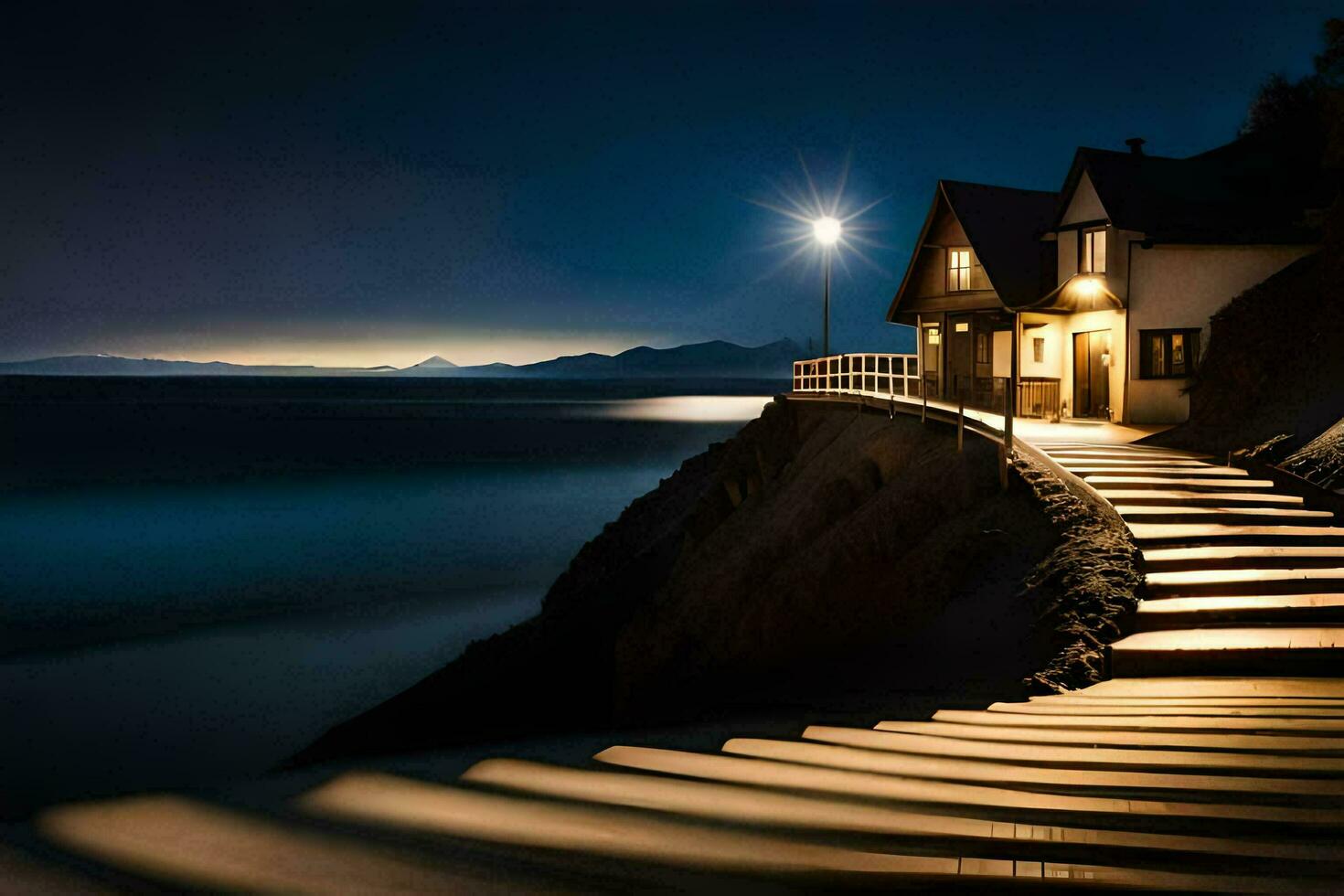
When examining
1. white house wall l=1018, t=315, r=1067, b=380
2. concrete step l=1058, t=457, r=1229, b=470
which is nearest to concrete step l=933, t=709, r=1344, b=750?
concrete step l=1058, t=457, r=1229, b=470

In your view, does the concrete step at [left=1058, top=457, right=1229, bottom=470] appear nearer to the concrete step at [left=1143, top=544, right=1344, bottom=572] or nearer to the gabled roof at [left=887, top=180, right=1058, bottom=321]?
the concrete step at [left=1143, top=544, right=1344, bottom=572]

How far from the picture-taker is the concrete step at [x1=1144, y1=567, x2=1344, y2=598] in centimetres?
939

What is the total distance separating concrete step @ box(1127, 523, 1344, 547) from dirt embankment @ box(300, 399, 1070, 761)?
1.04 metres

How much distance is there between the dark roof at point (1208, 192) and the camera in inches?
917

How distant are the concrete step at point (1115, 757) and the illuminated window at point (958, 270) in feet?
89.7

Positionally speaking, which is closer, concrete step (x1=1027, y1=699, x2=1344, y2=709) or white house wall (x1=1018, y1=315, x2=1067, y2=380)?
concrete step (x1=1027, y1=699, x2=1344, y2=709)

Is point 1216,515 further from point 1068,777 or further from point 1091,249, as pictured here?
point 1091,249

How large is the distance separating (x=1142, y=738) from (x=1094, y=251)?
928 inches

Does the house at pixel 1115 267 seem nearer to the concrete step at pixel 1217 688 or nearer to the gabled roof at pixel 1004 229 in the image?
the gabled roof at pixel 1004 229

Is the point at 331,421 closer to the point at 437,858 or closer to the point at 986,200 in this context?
the point at 986,200

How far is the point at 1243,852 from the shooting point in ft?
10.4

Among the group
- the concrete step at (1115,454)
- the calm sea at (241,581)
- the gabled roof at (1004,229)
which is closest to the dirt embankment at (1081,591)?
the concrete step at (1115,454)

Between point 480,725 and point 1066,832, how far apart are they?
1766 cm

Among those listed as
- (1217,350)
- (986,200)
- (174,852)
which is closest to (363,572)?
(986,200)
